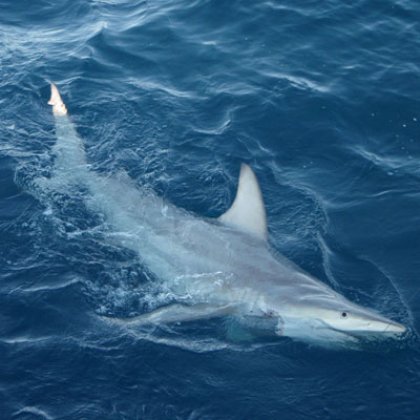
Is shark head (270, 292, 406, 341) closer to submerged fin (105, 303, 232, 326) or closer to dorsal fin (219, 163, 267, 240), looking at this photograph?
submerged fin (105, 303, 232, 326)

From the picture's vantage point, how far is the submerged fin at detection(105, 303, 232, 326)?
10.2 meters

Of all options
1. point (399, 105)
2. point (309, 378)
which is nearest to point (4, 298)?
point (309, 378)

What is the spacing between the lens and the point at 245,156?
46.7 feet

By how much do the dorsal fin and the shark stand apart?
0.02 metres

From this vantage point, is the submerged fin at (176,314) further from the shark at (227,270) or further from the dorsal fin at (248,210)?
the dorsal fin at (248,210)

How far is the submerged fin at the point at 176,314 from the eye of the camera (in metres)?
10.2

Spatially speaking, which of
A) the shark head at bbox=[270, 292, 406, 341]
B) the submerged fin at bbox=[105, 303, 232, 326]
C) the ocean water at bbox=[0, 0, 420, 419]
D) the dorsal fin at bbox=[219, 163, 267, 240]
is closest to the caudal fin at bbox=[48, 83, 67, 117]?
the ocean water at bbox=[0, 0, 420, 419]

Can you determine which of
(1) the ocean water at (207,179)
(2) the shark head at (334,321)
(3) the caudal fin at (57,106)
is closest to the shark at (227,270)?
(2) the shark head at (334,321)

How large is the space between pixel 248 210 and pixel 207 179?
6.44 ft

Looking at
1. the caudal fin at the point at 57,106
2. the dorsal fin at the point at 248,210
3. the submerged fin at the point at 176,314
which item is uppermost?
the caudal fin at the point at 57,106

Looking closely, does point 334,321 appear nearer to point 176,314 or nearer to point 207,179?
point 176,314

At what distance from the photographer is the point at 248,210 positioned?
38.8 ft

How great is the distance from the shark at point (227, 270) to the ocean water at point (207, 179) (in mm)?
302

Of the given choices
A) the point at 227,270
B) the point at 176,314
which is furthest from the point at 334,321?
the point at 176,314
